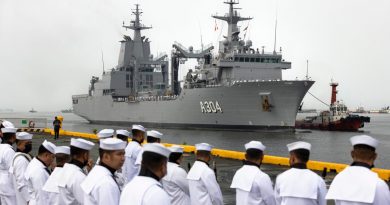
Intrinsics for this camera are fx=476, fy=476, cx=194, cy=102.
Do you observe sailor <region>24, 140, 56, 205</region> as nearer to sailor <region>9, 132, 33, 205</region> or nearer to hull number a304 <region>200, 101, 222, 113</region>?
sailor <region>9, 132, 33, 205</region>

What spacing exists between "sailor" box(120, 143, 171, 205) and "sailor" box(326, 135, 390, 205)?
1424 mm

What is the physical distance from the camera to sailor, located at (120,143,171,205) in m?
2.95

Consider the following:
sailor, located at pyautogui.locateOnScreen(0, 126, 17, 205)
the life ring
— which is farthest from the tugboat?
sailor, located at pyautogui.locateOnScreen(0, 126, 17, 205)

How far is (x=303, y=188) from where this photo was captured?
426 cm

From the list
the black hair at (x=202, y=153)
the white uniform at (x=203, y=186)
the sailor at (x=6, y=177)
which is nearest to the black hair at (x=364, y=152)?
the white uniform at (x=203, y=186)

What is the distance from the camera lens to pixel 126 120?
57812 mm

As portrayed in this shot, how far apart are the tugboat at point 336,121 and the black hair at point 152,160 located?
188 feet

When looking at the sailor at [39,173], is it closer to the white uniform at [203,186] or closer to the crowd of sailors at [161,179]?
the crowd of sailors at [161,179]

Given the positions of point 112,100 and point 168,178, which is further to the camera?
point 112,100

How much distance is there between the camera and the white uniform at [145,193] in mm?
2898

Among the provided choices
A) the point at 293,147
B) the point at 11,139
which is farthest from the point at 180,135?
the point at 293,147

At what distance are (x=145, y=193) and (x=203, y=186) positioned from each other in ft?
8.12

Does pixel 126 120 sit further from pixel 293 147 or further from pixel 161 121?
pixel 293 147

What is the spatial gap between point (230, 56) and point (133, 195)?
144 ft
